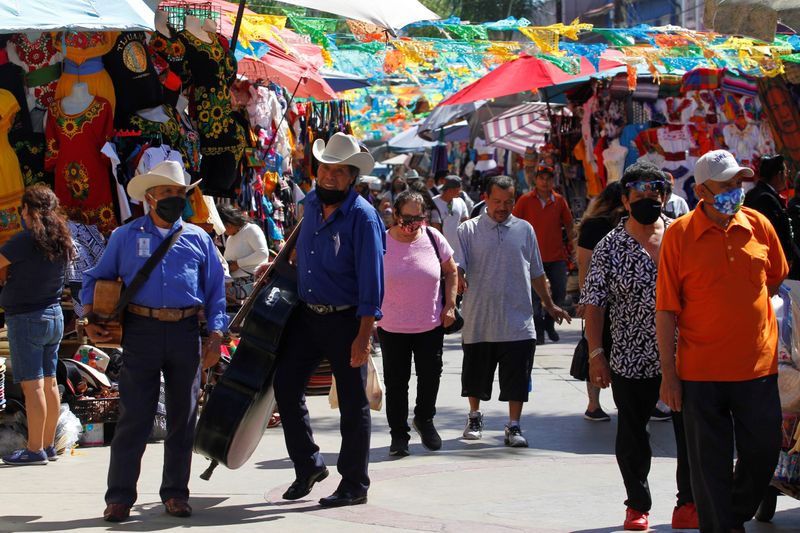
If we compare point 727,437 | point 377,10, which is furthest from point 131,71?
point 727,437

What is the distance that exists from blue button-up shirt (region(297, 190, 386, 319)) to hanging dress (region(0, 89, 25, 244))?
9.61 ft

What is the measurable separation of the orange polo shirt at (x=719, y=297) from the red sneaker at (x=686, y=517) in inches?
39.3

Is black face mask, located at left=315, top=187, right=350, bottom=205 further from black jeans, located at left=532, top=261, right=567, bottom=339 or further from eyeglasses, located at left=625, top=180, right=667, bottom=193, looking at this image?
black jeans, located at left=532, top=261, right=567, bottom=339

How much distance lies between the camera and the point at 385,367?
9.52m

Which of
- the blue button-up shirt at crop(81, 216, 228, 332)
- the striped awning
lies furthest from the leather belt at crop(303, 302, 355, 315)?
the striped awning

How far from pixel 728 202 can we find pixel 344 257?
2.30 m

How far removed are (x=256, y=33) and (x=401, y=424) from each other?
439cm

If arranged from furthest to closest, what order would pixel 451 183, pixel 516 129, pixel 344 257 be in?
pixel 516 129 → pixel 451 183 → pixel 344 257

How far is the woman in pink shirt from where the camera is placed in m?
9.43

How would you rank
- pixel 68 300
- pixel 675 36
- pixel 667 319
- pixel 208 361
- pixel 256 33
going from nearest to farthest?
pixel 667 319 → pixel 208 361 → pixel 68 300 → pixel 256 33 → pixel 675 36

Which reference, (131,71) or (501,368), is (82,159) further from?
(501,368)

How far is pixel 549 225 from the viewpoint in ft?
52.3

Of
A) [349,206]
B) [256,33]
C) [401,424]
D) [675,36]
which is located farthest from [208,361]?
[675,36]

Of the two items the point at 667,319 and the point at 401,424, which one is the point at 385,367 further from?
the point at 667,319
